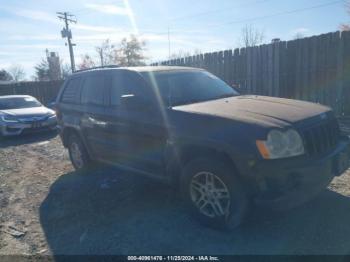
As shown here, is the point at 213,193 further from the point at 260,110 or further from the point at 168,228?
the point at 260,110

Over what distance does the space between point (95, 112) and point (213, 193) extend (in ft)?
8.59

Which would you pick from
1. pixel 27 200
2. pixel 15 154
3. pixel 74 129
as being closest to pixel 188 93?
pixel 74 129

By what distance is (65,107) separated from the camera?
609 centimetres

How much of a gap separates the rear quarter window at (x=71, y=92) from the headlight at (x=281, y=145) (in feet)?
12.8

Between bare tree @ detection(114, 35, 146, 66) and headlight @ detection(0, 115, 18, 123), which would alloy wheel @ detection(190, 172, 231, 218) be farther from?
bare tree @ detection(114, 35, 146, 66)

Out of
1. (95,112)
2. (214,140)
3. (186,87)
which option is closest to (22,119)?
(95,112)

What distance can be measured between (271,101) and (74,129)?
145 inches

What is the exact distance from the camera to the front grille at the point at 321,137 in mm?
3170

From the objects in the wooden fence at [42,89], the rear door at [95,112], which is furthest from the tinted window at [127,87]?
the wooden fence at [42,89]

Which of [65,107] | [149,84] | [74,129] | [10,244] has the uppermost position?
[149,84]

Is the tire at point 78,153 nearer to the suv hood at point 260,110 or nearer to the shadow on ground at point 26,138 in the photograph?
the suv hood at point 260,110

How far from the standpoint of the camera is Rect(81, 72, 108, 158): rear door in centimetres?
496

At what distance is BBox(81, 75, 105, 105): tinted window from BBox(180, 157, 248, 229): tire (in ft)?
7.28

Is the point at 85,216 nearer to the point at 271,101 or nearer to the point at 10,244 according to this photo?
the point at 10,244
